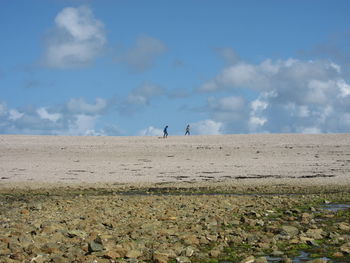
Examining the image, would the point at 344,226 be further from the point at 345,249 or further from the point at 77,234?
the point at 77,234

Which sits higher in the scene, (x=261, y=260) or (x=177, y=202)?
(x=177, y=202)

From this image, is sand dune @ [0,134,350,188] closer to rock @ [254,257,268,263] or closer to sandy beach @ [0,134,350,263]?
sandy beach @ [0,134,350,263]

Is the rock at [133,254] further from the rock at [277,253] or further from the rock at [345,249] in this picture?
the rock at [345,249]

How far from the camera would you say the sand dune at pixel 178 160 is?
27.6 metres

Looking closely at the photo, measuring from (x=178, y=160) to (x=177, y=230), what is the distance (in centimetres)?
2199

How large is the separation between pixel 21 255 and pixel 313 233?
6047mm

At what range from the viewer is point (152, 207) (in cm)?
1644

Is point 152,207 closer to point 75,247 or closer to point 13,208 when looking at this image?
point 13,208

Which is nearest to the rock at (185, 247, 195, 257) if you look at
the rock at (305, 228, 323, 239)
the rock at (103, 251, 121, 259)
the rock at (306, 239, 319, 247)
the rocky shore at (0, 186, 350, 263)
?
the rocky shore at (0, 186, 350, 263)

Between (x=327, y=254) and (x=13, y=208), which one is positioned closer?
(x=327, y=254)

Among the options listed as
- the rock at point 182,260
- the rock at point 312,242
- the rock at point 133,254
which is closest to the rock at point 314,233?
the rock at point 312,242

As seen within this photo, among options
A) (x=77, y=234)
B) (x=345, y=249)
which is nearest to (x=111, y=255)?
(x=77, y=234)

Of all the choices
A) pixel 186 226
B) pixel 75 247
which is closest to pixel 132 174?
pixel 186 226

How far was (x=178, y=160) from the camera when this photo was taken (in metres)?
34.2
